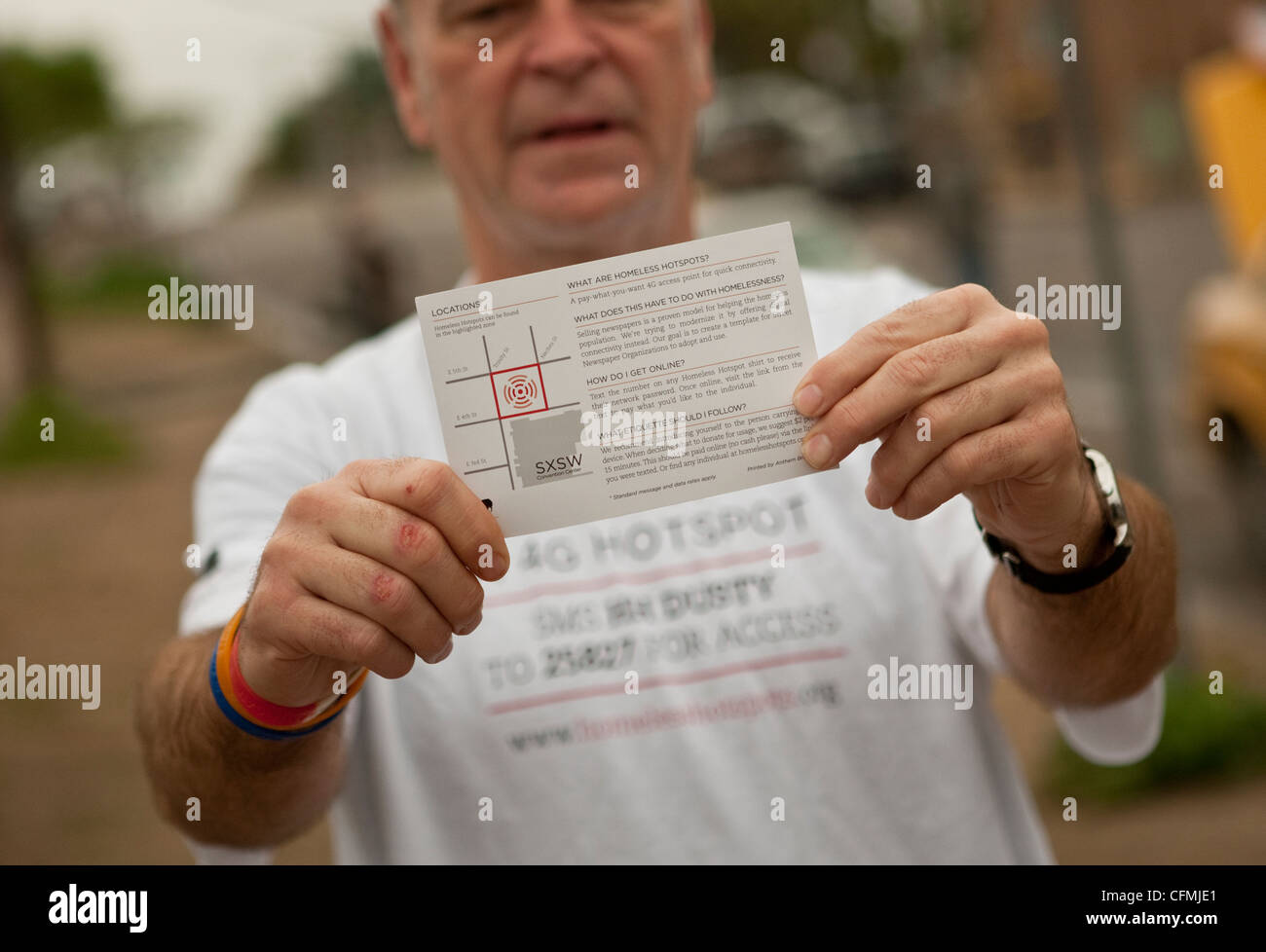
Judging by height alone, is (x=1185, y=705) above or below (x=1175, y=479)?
below

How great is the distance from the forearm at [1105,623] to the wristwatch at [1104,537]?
24 mm

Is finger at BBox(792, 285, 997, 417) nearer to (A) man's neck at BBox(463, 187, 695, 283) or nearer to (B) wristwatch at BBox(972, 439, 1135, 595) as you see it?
(B) wristwatch at BBox(972, 439, 1135, 595)

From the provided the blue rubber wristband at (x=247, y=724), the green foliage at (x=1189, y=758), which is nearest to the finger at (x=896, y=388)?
Answer: the blue rubber wristband at (x=247, y=724)

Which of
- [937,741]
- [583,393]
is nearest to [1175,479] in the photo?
[937,741]

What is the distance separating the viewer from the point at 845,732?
76.6 inches

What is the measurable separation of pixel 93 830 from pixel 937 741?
4.93 meters

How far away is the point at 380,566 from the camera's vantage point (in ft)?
4.72

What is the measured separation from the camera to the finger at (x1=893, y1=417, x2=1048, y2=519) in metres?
1.47

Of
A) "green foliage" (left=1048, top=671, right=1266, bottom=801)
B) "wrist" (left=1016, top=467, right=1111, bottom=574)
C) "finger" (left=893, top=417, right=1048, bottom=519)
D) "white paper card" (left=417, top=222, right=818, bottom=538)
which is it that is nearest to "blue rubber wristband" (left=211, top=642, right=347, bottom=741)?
"white paper card" (left=417, top=222, right=818, bottom=538)

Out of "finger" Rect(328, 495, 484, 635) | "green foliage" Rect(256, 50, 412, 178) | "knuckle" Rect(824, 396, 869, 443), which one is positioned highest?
"green foliage" Rect(256, 50, 412, 178)

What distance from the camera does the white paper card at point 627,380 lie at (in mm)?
1465

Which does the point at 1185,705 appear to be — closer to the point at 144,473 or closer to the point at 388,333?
the point at 388,333

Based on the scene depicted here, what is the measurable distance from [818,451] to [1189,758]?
4.14 m

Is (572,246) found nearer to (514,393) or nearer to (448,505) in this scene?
(514,393)
